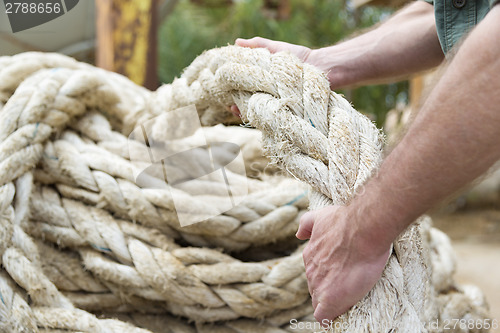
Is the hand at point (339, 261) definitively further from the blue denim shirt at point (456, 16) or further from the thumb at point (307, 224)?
the blue denim shirt at point (456, 16)

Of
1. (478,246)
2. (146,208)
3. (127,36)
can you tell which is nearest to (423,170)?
(146,208)

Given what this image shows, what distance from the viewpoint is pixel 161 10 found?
2824 mm

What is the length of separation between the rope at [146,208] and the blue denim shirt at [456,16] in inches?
9.3

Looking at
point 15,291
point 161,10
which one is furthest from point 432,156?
point 161,10

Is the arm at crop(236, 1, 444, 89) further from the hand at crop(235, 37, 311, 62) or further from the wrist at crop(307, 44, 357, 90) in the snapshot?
the hand at crop(235, 37, 311, 62)

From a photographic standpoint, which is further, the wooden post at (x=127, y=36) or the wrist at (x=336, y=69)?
the wooden post at (x=127, y=36)

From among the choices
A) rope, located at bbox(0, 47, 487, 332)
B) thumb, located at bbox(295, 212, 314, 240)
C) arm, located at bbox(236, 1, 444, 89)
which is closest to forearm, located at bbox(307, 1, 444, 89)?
arm, located at bbox(236, 1, 444, 89)
